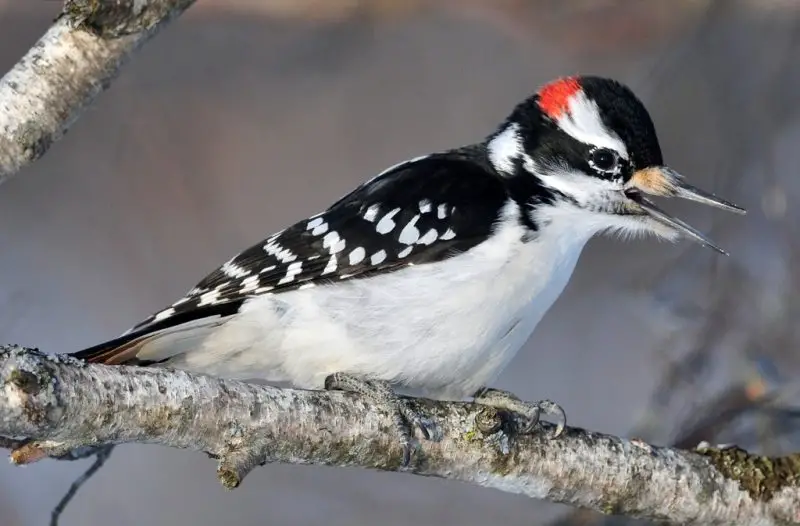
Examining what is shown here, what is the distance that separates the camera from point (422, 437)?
63.9 inches

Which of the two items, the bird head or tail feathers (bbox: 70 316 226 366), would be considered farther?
the bird head

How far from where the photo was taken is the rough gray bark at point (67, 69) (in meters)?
1.70

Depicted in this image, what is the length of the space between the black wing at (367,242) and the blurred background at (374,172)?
2.36 feet

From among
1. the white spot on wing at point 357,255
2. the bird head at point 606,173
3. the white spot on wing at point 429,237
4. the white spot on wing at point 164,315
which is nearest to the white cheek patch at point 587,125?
the bird head at point 606,173

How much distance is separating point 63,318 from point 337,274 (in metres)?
1.25

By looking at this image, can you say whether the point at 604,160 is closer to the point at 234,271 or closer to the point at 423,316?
the point at 423,316

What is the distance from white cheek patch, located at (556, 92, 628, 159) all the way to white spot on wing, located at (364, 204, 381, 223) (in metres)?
0.37

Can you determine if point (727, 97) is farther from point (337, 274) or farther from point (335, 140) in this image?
point (337, 274)

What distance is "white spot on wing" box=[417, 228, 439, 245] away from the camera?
6.04 ft

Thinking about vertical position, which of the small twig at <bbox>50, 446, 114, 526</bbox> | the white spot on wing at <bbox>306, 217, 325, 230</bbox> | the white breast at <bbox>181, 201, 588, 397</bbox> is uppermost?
the white spot on wing at <bbox>306, 217, 325, 230</bbox>

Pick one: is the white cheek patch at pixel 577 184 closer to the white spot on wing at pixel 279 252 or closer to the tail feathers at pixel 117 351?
the white spot on wing at pixel 279 252

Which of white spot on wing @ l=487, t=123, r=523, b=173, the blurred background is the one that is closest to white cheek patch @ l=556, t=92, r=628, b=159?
white spot on wing @ l=487, t=123, r=523, b=173

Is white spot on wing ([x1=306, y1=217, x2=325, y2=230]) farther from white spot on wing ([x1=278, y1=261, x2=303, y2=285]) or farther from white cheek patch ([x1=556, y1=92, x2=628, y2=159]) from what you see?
white cheek patch ([x1=556, y1=92, x2=628, y2=159])

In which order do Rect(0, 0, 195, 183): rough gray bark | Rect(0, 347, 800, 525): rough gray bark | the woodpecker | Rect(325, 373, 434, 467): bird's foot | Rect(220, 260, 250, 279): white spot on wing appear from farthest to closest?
Rect(220, 260, 250, 279): white spot on wing → the woodpecker → Rect(0, 0, 195, 183): rough gray bark → Rect(325, 373, 434, 467): bird's foot → Rect(0, 347, 800, 525): rough gray bark
